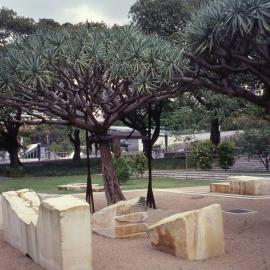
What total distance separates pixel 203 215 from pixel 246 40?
12.0 feet

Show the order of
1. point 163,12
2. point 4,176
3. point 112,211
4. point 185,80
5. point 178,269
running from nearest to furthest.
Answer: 1. point 178,269
2. point 112,211
3. point 185,80
4. point 4,176
5. point 163,12

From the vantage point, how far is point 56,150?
63.7 metres

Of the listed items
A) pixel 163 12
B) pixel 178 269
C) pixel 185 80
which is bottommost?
pixel 178 269

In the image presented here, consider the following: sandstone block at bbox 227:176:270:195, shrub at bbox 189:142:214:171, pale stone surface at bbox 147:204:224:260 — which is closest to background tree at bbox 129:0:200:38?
shrub at bbox 189:142:214:171

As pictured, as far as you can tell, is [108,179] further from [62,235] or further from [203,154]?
[203,154]

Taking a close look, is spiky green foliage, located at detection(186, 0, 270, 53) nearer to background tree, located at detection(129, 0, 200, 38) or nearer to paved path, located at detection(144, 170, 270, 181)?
paved path, located at detection(144, 170, 270, 181)

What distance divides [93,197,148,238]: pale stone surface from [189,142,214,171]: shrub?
19.7 m

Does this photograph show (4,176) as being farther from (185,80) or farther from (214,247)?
(214,247)

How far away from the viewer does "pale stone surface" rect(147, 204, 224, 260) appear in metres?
7.97

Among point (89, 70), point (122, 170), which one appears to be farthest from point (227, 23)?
point (122, 170)

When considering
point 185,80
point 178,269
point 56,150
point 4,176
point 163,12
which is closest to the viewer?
point 178,269

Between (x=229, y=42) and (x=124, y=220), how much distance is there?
12.7 ft

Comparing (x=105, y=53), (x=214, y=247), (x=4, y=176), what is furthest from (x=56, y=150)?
(x=214, y=247)

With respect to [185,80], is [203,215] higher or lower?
lower
